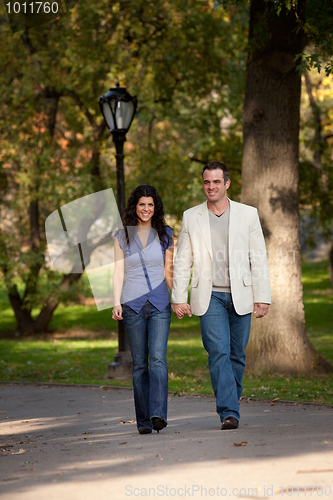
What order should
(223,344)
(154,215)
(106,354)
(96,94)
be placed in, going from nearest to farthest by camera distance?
(223,344) → (154,215) → (106,354) → (96,94)

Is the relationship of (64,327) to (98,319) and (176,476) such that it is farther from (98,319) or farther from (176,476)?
(176,476)

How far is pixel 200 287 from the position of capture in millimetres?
5461

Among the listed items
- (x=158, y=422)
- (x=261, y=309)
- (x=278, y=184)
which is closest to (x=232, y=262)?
(x=261, y=309)

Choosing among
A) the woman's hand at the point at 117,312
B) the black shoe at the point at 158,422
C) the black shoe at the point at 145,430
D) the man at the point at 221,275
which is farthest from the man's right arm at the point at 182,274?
the black shoe at the point at 145,430

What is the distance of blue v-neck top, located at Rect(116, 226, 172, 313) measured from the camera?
5.46 m

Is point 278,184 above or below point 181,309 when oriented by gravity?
above

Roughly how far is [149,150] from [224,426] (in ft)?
41.4

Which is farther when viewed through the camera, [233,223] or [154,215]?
[154,215]

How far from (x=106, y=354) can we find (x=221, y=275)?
32.0 feet

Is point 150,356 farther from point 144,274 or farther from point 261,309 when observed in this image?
point 261,309

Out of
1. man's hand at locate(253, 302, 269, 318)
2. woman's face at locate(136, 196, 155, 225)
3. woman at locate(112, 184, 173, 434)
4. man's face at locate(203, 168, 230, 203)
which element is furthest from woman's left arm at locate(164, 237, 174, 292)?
man's hand at locate(253, 302, 269, 318)

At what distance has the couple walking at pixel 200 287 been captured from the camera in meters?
5.43

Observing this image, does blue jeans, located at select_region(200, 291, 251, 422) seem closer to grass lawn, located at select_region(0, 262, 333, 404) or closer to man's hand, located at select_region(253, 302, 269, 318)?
man's hand, located at select_region(253, 302, 269, 318)

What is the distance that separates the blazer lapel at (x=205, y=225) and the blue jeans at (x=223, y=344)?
40 centimetres
